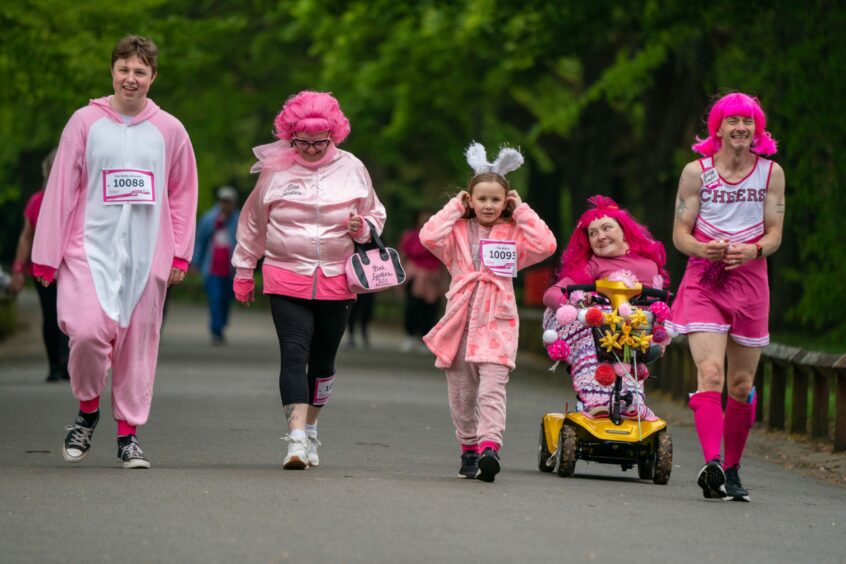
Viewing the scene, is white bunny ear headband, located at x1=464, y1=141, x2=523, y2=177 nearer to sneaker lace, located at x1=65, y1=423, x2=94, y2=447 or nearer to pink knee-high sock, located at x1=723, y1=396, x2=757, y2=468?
pink knee-high sock, located at x1=723, y1=396, x2=757, y2=468

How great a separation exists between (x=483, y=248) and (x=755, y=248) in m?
1.35

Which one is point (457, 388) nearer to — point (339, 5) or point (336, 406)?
point (336, 406)

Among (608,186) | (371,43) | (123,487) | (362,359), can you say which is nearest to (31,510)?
(123,487)

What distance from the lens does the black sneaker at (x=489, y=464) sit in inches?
371

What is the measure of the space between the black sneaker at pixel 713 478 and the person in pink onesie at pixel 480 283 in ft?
3.40

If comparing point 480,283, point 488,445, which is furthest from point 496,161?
point 488,445

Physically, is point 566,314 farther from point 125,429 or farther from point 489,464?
point 125,429

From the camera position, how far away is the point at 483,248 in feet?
32.3

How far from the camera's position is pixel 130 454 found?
9.82 metres

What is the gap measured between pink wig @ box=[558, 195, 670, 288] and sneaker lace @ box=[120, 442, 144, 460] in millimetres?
2457

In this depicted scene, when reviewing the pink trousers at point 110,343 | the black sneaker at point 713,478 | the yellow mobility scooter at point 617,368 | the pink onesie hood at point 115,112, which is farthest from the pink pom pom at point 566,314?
the pink onesie hood at point 115,112

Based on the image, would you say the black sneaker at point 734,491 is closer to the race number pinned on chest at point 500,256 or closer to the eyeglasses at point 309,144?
the race number pinned on chest at point 500,256

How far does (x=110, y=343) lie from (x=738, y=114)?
3.31 m

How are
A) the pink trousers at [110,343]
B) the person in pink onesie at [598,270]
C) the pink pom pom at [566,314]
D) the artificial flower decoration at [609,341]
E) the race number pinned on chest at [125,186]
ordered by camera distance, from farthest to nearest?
1. the person in pink onesie at [598,270]
2. the artificial flower decoration at [609,341]
3. the pink pom pom at [566,314]
4. the race number pinned on chest at [125,186]
5. the pink trousers at [110,343]
